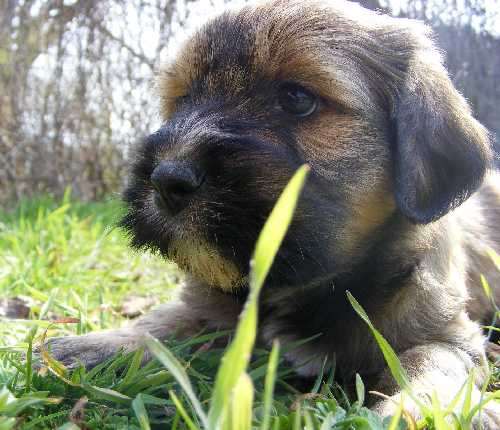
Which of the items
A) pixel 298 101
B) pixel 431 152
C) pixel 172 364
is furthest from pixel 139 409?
pixel 431 152

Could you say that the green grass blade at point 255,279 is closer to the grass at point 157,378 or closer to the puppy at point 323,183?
the grass at point 157,378

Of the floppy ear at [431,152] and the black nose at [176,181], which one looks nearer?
the black nose at [176,181]

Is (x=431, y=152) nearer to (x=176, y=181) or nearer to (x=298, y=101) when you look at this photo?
(x=298, y=101)

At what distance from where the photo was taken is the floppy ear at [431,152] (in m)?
1.76

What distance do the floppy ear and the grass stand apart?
1.84 ft

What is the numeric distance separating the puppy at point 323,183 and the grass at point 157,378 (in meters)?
0.18

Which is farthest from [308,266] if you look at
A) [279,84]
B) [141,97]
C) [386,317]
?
[141,97]

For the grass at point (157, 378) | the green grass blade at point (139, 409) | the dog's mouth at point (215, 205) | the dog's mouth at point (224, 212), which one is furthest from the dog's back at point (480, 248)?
the green grass blade at point (139, 409)

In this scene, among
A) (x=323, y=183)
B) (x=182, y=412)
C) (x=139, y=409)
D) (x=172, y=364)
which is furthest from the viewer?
(x=323, y=183)

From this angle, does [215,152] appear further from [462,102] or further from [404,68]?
[462,102]

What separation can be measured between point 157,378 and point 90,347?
1.77ft

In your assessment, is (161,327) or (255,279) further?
(161,327)

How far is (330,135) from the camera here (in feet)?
5.78

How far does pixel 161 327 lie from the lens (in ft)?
7.01
